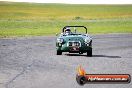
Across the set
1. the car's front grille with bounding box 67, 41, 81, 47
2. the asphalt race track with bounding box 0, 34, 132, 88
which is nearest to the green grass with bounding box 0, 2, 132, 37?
the car's front grille with bounding box 67, 41, 81, 47

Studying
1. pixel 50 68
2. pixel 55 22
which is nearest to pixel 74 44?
pixel 50 68

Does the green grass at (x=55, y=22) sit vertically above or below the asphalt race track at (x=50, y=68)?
below

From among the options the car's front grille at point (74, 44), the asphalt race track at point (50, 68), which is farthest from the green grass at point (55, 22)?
the asphalt race track at point (50, 68)

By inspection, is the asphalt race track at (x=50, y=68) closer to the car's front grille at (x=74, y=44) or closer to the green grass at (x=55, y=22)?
the car's front grille at (x=74, y=44)

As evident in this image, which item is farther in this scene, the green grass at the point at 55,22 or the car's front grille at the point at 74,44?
the green grass at the point at 55,22

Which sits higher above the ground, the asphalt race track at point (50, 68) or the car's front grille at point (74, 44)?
the car's front grille at point (74, 44)

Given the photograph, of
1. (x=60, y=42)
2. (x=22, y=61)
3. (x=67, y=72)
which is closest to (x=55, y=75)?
(x=67, y=72)

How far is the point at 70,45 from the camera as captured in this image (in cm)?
2212

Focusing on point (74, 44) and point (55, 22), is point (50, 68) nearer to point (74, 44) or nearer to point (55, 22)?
point (74, 44)

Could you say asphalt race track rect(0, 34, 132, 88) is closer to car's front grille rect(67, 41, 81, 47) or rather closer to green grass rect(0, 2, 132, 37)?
car's front grille rect(67, 41, 81, 47)

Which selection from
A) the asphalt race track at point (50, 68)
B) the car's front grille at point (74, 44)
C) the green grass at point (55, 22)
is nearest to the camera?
the asphalt race track at point (50, 68)

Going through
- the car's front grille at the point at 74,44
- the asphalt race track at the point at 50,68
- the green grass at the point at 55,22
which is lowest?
the green grass at the point at 55,22

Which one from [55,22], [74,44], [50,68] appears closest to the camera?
[50,68]

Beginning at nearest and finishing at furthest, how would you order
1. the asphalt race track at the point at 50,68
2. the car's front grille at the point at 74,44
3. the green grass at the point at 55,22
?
the asphalt race track at the point at 50,68, the car's front grille at the point at 74,44, the green grass at the point at 55,22
